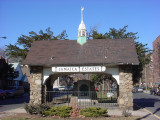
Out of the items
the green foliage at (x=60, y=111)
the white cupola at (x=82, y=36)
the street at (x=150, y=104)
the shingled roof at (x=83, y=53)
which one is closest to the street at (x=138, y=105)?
the street at (x=150, y=104)

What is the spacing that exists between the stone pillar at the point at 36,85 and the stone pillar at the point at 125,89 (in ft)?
19.5

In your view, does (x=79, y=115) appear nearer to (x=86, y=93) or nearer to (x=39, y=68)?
(x=39, y=68)

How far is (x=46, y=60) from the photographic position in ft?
55.5

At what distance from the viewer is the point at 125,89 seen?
53.1 ft

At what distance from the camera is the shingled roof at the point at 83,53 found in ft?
53.6

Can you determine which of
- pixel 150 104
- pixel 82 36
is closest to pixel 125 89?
pixel 82 36

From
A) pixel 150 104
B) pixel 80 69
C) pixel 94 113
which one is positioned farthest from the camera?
Answer: pixel 150 104

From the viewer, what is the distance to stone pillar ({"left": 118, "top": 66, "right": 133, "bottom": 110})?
1603cm

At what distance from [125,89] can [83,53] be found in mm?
4256

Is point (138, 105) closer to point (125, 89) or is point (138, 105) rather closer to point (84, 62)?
point (125, 89)

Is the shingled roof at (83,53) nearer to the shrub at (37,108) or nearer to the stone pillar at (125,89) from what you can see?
the stone pillar at (125,89)

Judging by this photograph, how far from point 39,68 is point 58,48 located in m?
2.64

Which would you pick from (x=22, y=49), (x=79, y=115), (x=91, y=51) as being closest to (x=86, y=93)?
(x=91, y=51)

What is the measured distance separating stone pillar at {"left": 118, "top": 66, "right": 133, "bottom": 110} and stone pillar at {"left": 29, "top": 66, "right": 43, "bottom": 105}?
5952 mm
